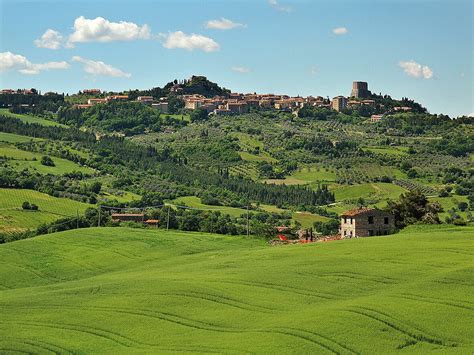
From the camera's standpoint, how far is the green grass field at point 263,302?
42719mm

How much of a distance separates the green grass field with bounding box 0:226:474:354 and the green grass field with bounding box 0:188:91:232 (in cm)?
4937

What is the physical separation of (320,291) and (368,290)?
9.68 feet

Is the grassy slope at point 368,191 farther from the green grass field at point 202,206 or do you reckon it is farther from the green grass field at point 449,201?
the green grass field at point 202,206

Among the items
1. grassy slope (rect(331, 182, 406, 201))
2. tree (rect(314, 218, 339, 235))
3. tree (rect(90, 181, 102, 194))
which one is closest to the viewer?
tree (rect(314, 218, 339, 235))

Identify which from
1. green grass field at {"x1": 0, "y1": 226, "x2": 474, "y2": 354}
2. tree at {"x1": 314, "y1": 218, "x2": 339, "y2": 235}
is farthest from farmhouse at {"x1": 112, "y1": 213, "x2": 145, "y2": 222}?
green grass field at {"x1": 0, "y1": 226, "x2": 474, "y2": 354}

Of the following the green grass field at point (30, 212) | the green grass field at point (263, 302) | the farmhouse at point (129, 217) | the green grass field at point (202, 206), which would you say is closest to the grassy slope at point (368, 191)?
the green grass field at point (202, 206)

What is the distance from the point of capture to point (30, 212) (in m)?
138

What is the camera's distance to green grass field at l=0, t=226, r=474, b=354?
42.7 metres

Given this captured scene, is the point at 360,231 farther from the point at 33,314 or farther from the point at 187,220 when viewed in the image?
the point at 33,314

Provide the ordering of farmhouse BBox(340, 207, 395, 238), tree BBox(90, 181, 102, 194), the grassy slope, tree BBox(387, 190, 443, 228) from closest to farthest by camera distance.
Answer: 1. farmhouse BBox(340, 207, 395, 238)
2. tree BBox(387, 190, 443, 228)
3. tree BBox(90, 181, 102, 194)
4. the grassy slope

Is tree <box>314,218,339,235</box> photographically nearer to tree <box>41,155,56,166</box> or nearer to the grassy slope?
the grassy slope

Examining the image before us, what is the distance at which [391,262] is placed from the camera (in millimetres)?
63719

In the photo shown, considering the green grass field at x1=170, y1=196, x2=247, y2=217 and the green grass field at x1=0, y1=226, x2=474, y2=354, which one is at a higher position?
the green grass field at x1=0, y1=226, x2=474, y2=354

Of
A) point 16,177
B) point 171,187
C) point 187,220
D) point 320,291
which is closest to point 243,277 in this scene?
point 320,291
